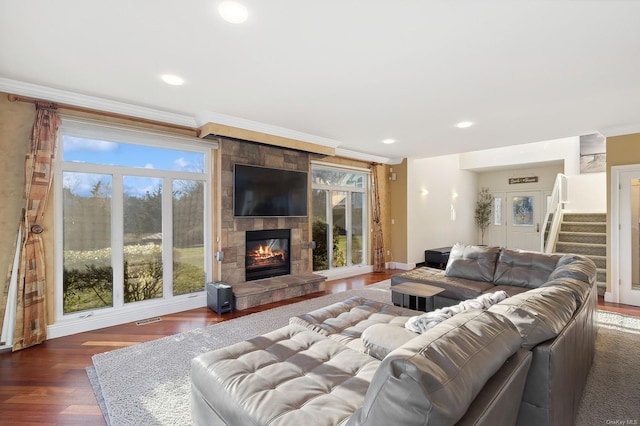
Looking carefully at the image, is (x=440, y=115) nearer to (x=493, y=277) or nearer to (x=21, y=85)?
(x=493, y=277)

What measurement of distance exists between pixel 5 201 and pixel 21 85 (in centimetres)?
117

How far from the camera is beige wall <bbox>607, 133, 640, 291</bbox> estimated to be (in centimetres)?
441

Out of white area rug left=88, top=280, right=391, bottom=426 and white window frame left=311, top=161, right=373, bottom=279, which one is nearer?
white area rug left=88, top=280, right=391, bottom=426

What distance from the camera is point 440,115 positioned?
4055 millimetres

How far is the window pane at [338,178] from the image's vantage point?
6.18m

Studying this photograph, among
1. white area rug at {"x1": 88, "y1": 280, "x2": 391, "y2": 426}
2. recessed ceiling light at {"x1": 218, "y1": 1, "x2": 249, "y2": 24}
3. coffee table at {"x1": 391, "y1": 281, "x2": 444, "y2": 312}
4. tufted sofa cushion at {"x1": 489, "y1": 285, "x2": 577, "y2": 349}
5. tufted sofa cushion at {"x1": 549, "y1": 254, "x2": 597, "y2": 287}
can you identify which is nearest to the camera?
tufted sofa cushion at {"x1": 489, "y1": 285, "x2": 577, "y2": 349}

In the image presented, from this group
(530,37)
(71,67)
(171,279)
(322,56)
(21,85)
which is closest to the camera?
(530,37)

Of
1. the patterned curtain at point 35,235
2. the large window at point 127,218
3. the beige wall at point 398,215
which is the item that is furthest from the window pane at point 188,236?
the beige wall at point 398,215

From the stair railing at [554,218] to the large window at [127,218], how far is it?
20.9 feet

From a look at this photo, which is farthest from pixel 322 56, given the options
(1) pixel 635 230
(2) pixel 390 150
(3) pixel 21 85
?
(1) pixel 635 230

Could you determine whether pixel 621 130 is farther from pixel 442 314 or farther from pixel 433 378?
pixel 433 378

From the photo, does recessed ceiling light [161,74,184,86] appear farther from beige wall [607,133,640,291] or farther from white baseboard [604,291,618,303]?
white baseboard [604,291,618,303]

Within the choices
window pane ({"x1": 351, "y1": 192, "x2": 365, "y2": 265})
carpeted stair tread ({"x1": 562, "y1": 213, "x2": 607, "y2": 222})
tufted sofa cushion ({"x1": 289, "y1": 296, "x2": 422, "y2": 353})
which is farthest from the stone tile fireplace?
carpeted stair tread ({"x1": 562, "y1": 213, "x2": 607, "y2": 222})

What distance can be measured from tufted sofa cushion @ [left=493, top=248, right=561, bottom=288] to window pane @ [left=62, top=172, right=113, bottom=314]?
4823mm
